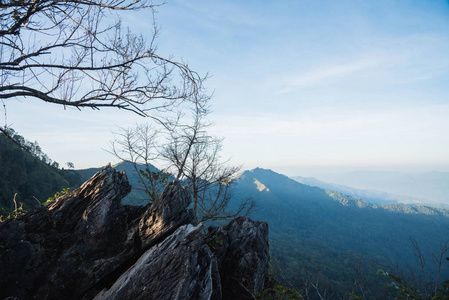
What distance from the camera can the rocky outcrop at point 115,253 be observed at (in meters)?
4.54

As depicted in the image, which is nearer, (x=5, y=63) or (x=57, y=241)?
(x=5, y=63)

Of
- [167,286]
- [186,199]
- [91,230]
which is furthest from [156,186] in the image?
[167,286]

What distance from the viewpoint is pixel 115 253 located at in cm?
583

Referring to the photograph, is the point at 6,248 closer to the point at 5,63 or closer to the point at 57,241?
the point at 57,241

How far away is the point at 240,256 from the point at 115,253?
3846mm

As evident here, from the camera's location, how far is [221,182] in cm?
1255

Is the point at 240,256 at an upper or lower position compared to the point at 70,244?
lower

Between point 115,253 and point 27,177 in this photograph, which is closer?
point 115,253

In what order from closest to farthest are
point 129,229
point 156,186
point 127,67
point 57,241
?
point 127,67 < point 57,241 < point 129,229 < point 156,186

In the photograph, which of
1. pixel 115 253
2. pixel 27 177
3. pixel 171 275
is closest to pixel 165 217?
pixel 115 253

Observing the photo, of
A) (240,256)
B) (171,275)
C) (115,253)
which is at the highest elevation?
(171,275)

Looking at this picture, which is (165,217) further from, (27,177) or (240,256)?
(27,177)

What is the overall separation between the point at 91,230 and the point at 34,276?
1386 mm

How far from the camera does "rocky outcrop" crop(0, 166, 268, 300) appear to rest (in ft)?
14.9
